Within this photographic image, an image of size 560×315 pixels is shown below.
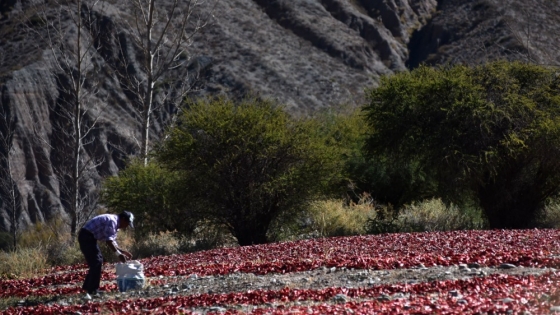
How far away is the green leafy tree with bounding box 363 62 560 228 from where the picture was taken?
2280 centimetres

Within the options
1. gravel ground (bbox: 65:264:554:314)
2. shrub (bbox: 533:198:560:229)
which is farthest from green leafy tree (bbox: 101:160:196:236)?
gravel ground (bbox: 65:264:554:314)

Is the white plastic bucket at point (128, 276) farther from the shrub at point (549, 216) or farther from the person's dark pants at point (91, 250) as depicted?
the shrub at point (549, 216)

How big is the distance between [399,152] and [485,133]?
2770 millimetres

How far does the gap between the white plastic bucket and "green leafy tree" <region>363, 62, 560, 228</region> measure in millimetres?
11771

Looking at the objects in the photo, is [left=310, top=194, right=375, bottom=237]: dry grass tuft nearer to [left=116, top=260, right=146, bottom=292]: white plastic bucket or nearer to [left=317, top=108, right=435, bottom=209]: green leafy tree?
[left=317, top=108, right=435, bottom=209]: green leafy tree

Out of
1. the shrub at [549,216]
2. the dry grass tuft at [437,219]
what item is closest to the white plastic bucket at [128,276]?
the dry grass tuft at [437,219]

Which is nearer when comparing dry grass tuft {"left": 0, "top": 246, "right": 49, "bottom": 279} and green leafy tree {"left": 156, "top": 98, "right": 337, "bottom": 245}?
dry grass tuft {"left": 0, "top": 246, "right": 49, "bottom": 279}

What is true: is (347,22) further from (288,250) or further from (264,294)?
(264,294)

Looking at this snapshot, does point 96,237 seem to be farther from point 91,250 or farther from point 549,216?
point 549,216

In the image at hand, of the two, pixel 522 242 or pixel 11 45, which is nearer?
pixel 522 242

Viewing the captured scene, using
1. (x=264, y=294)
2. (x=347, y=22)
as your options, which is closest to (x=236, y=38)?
(x=347, y=22)

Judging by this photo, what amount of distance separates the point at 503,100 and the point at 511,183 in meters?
2.35

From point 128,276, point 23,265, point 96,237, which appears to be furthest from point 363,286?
point 23,265

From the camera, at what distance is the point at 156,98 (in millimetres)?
59969
